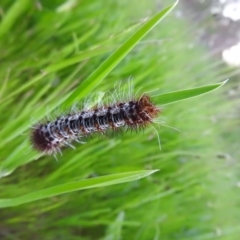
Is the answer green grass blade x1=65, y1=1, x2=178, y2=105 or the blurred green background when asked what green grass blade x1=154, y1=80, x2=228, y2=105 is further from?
the blurred green background

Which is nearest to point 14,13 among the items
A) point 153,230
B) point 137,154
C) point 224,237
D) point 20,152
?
point 20,152

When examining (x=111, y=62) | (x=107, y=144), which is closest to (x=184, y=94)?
(x=111, y=62)

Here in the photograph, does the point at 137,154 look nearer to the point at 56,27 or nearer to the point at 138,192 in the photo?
the point at 138,192

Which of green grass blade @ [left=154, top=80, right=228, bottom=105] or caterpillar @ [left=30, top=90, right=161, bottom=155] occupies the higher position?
green grass blade @ [left=154, top=80, right=228, bottom=105]

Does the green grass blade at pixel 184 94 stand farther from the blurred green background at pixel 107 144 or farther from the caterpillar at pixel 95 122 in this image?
the blurred green background at pixel 107 144

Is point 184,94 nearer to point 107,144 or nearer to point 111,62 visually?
point 111,62

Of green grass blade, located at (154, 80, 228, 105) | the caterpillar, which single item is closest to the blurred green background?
the caterpillar

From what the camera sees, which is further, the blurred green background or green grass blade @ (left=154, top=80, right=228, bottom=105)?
the blurred green background

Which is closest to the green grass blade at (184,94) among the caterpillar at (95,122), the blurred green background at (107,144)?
the caterpillar at (95,122)
